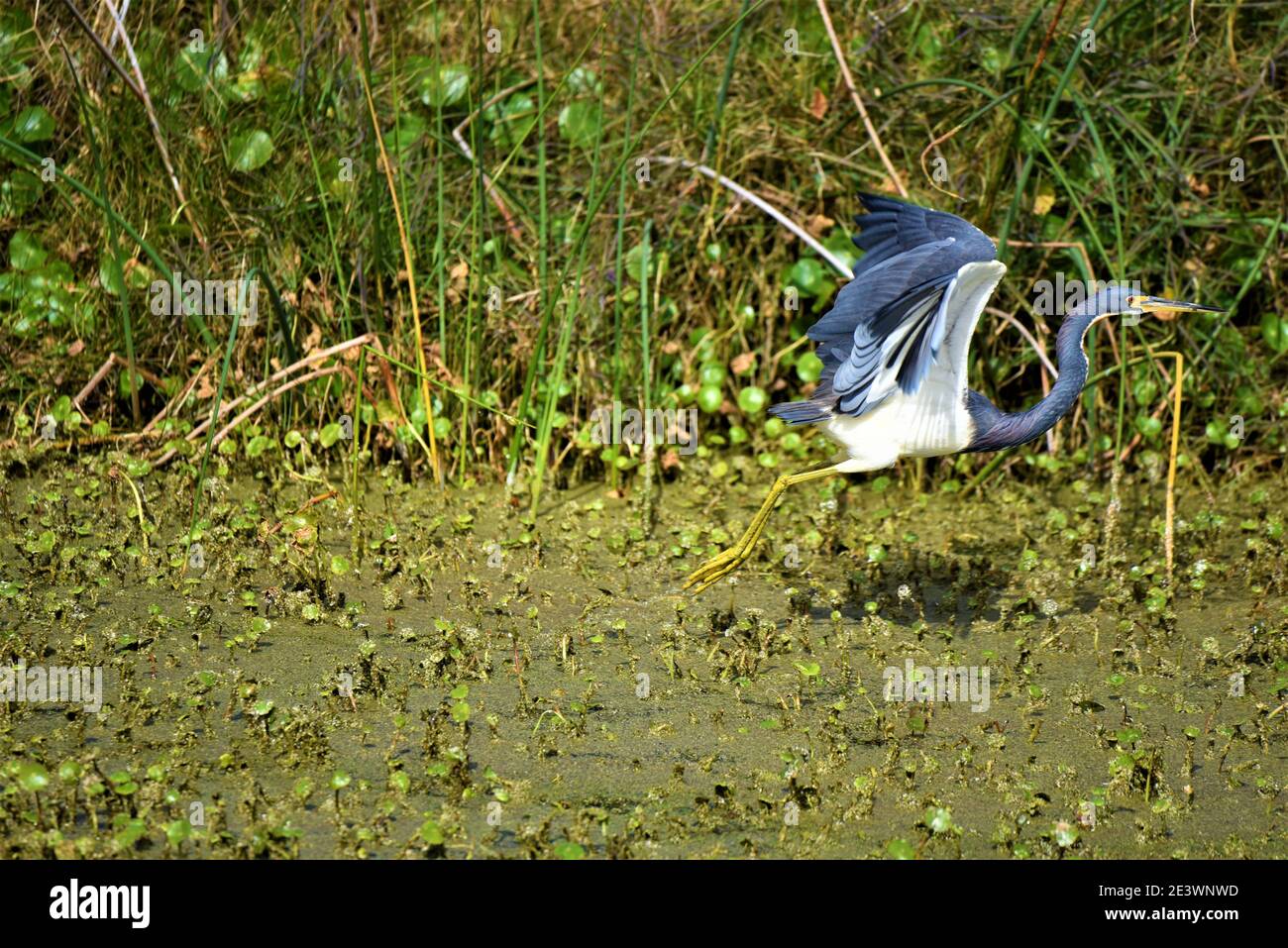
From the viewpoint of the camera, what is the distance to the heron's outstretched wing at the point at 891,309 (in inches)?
158

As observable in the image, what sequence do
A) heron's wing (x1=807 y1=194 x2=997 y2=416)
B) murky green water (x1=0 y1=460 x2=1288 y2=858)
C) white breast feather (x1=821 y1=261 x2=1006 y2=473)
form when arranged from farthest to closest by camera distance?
Answer: white breast feather (x1=821 y1=261 x2=1006 y2=473), heron's wing (x1=807 y1=194 x2=997 y2=416), murky green water (x1=0 y1=460 x2=1288 y2=858)

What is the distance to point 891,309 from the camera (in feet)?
13.2

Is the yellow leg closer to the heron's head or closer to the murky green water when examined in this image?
the murky green water

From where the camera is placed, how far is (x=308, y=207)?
557cm

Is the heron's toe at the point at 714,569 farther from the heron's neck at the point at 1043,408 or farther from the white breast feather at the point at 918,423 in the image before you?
the heron's neck at the point at 1043,408

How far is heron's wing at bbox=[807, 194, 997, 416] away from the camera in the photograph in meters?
4.00

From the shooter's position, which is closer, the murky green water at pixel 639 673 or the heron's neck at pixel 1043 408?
the murky green water at pixel 639 673

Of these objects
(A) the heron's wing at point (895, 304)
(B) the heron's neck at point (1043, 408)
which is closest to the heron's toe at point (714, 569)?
(A) the heron's wing at point (895, 304)

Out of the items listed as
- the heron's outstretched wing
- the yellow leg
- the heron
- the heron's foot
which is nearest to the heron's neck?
the heron

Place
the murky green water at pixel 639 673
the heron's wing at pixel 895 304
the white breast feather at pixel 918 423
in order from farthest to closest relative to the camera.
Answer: the white breast feather at pixel 918 423 → the heron's wing at pixel 895 304 → the murky green water at pixel 639 673

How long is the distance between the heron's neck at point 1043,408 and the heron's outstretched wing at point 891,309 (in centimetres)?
34

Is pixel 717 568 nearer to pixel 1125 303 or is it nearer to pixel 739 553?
pixel 739 553

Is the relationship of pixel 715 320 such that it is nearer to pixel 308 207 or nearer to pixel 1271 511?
pixel 308 207
